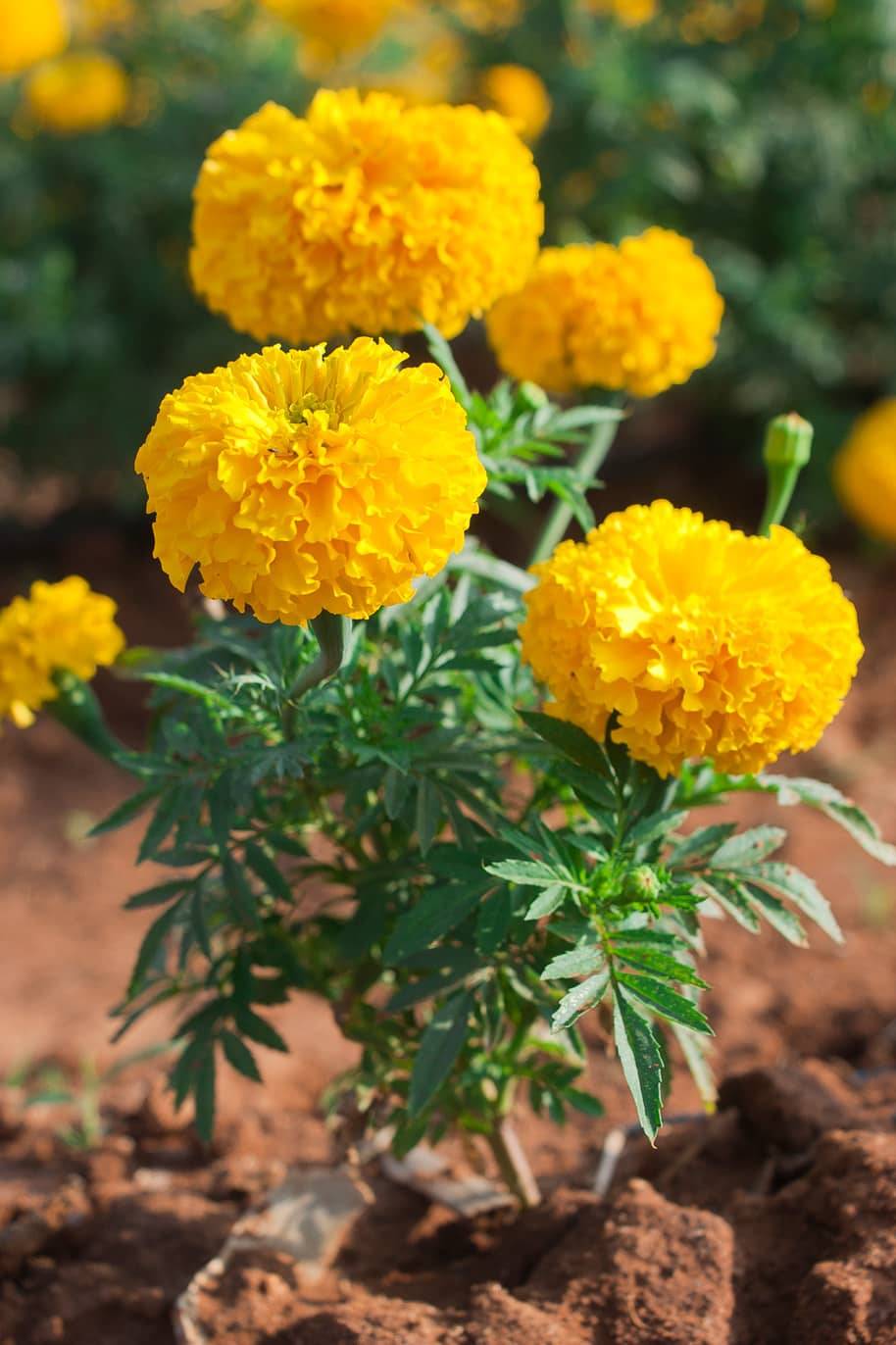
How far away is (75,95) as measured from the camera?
4.61 metres

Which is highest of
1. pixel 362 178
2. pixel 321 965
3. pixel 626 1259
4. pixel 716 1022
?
pixel 362 178

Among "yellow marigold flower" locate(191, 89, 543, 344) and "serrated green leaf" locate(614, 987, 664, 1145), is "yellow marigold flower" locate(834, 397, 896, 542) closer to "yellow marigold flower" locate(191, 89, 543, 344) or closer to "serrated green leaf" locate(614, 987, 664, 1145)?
"yellow marigold flower" locate(191, 89, 543, 344)

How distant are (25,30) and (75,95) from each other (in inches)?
10.0

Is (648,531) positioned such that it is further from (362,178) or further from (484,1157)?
(484,1157)

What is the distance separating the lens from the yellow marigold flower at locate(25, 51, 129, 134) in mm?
4602

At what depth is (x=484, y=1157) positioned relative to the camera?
2.30 m

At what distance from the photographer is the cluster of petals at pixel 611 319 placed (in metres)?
1.89

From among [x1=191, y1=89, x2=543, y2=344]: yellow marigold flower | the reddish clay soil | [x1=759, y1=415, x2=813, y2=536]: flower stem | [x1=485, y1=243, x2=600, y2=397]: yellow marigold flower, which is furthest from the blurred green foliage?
[x1=759, y1=415, x2=813, y2=536]: flower stem

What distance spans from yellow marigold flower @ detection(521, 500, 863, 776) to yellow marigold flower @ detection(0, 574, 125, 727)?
27.2 inches

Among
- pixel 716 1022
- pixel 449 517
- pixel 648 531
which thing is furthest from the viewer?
pixel 716 1022

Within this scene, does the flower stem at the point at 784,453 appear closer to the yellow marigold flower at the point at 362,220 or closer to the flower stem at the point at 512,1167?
the yellow marigold flower at the point at 362,220

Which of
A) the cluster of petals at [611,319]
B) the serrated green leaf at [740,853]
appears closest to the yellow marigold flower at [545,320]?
the cluster of petals at [611,319]

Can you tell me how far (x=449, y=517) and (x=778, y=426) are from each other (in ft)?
2.24

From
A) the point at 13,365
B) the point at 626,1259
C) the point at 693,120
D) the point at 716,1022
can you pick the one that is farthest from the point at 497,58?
the point at 626,1259
